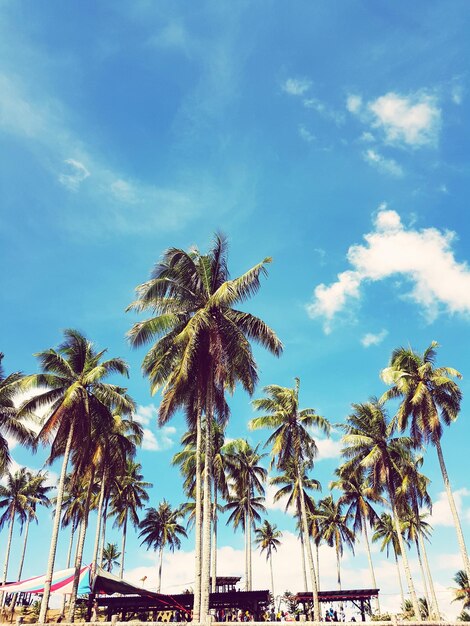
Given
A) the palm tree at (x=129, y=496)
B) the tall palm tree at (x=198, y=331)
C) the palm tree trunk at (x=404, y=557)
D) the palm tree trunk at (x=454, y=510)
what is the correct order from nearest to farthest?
1. the tall palm tree at (x=198, y=331)
2. the palm tree trunk at (x=454, y=510)
3. the palm tree trunk at (x=404, y=557)
4. the palm tree at (x=129, y=496)

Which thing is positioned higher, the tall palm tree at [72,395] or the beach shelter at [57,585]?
the tall palm tree at [72,395]

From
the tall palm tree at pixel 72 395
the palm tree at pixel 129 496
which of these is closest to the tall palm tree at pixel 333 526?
the palm tree at pixel 129 496

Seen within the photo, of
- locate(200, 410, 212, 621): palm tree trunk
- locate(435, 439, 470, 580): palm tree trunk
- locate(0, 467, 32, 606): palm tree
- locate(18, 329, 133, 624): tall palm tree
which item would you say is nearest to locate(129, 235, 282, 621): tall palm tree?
locate(200, 410, 212, 621): palm tree trunk

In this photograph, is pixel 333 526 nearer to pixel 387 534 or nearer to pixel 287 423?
pixel 387 534

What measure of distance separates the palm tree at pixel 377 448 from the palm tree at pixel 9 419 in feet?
79.1

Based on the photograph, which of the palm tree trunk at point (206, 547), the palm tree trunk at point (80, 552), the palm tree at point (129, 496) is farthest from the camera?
the palm tree at point (129, 496)

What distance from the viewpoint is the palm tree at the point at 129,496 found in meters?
48.4

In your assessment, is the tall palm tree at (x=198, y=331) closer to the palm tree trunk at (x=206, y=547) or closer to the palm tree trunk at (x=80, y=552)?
the palm tree trunk at (x=206, y=547)

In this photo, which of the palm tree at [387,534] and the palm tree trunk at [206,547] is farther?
the palm tree at [387,534]

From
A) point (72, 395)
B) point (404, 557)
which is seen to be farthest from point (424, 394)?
point (72, 395)

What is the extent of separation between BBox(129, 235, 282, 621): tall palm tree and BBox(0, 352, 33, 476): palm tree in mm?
12247

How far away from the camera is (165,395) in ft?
75.6

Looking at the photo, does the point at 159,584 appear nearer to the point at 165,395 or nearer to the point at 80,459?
the point at 80,459

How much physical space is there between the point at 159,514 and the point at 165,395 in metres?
48.6
